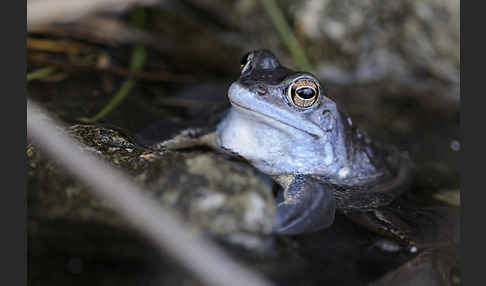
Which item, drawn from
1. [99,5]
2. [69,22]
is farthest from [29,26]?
[99,5]

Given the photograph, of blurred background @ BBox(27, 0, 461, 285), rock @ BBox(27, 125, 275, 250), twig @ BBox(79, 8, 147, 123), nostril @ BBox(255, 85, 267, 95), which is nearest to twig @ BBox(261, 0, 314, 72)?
blurred background @ BBox(27, 0, 461, 285)

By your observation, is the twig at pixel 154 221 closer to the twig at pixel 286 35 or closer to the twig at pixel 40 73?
the twig at pixel 40 73

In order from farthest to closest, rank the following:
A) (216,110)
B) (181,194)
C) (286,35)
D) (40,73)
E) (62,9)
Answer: (286,35)
(62,9)
(216,110)
(40,73)
(181,194)

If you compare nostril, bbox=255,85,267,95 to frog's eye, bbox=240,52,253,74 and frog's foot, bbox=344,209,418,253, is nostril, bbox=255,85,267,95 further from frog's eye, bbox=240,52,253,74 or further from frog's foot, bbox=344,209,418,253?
frog's foot, bbox=344,209,418,253

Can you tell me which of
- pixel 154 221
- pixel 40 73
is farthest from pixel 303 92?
pixel 40 73

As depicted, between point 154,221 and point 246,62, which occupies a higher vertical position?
point 246,62

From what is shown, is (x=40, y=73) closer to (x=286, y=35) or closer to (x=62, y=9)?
(x=62, y=9)

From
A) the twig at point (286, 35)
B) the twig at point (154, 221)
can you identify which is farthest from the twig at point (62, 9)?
the twig at point (154, 221)
